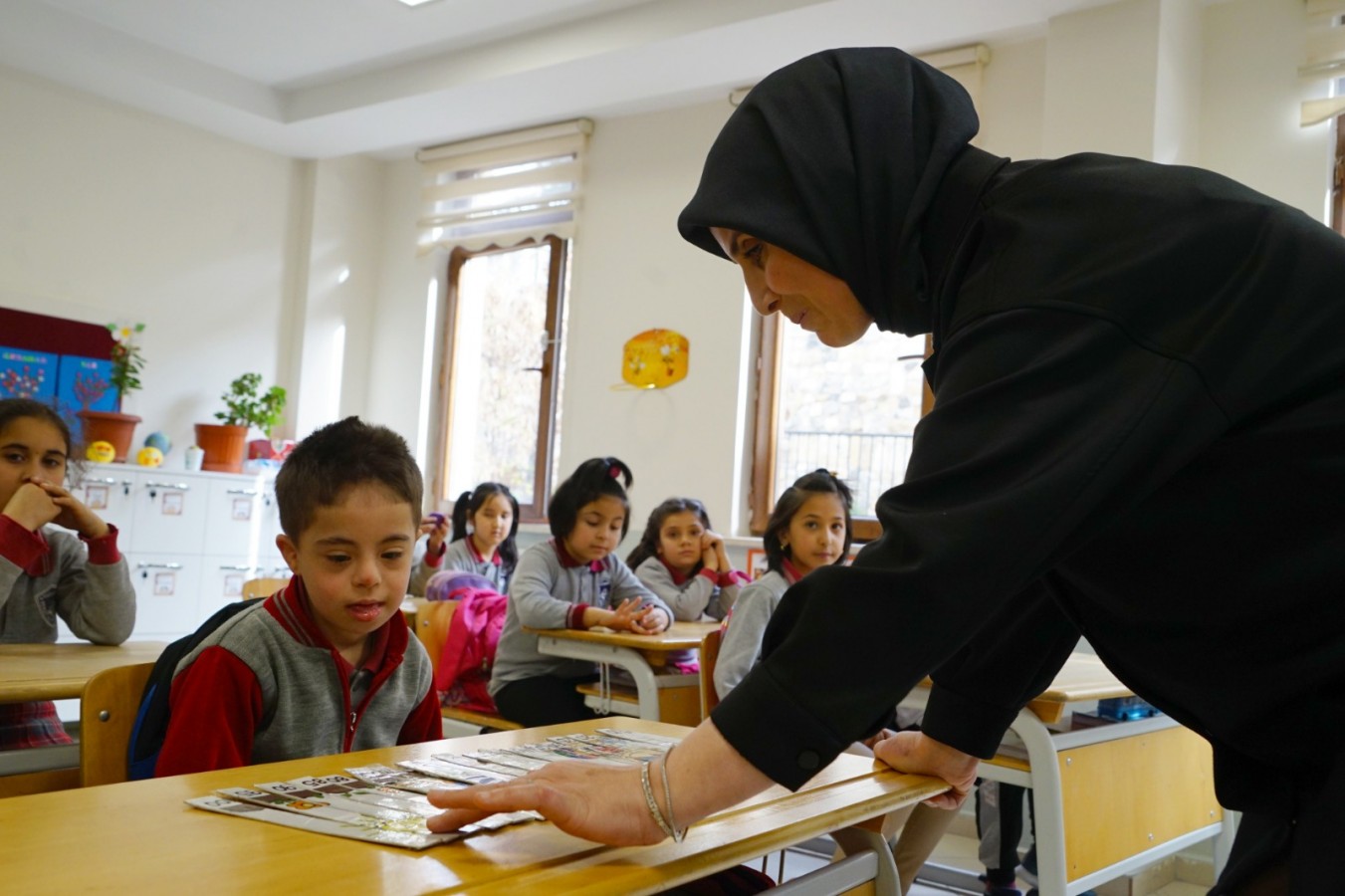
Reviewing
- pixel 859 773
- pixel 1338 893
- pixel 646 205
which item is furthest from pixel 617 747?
pixel 646 205

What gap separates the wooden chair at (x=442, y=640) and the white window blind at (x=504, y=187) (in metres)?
3.06

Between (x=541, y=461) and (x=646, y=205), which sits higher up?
(x=646, y=205)

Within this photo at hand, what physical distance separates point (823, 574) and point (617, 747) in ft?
1.96

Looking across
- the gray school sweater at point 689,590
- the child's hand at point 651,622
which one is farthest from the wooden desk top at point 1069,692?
the gray school sweater at point 689,590

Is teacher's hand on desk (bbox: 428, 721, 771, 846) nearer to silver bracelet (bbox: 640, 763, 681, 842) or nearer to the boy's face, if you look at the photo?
silver bracelet (bbox: 640, 763, 681, 842)

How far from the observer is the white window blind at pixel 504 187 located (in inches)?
248

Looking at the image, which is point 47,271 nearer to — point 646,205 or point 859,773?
point 646,205

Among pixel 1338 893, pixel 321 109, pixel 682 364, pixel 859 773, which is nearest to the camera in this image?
pixel 1338 893

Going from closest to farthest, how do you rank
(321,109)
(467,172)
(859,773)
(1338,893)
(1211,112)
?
(1338,893) → (859,773) → (1211,112) → (321,109) → (467,172)

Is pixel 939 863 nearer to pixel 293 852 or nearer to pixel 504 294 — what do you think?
pixel 293 852

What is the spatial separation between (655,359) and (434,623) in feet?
8.09

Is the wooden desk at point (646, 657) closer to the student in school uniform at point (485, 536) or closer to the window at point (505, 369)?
the student in school uniform at point (485, 536)

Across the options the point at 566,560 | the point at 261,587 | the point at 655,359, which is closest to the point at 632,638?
the point at 566,560

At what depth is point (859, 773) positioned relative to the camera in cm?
127
